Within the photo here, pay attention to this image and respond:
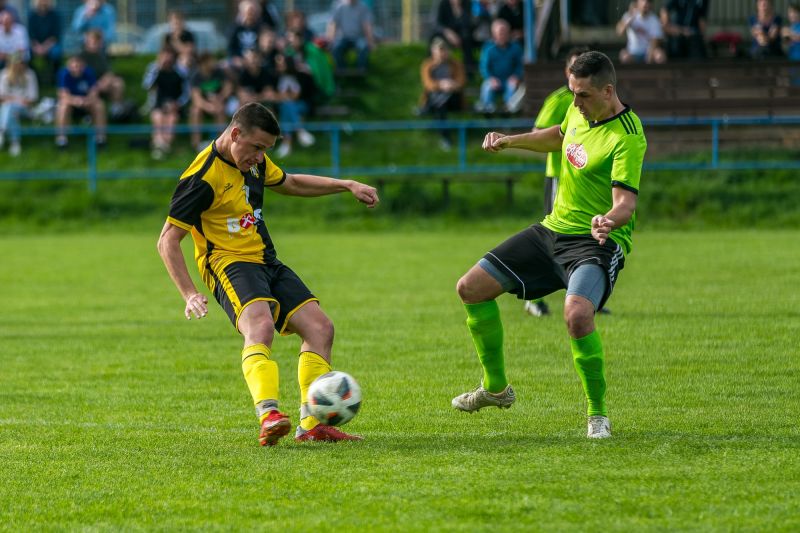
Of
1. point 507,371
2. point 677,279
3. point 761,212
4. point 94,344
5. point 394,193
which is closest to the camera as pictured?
point 507,371


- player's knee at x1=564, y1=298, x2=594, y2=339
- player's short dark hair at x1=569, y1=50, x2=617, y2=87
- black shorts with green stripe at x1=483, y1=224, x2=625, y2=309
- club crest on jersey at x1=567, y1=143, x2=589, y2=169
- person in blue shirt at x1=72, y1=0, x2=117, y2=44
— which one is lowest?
player's knee at x1=564, y1=298, x2=594, y2=339

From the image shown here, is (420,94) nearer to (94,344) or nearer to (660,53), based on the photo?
(660,53)

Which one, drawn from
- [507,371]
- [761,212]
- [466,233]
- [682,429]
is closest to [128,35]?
[466,233]

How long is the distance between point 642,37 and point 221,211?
692 inches

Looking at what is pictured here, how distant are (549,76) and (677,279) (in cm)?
912

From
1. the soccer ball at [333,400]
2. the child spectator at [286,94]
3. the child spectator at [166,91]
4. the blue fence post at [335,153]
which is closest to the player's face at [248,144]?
the soccer ball at [333,400]

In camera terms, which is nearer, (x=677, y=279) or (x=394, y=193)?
(x=677, y=279)

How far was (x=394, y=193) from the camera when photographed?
2373 centimetres

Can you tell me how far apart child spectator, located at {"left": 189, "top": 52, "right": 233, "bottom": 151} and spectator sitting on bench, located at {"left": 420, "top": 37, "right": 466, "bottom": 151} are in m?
3.81

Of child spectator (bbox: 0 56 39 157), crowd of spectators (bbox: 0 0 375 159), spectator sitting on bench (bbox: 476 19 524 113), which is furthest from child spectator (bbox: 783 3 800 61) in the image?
child spectator (bbox: 0 56 39 157)

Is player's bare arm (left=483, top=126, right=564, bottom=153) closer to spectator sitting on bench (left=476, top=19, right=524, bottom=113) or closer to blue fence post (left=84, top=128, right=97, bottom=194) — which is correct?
spectator sitting on bench (left=476, top=19, right=524, bottom=113)

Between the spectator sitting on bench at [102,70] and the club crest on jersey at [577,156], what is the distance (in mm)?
19728

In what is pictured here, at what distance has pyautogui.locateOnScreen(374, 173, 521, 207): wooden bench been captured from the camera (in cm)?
2295

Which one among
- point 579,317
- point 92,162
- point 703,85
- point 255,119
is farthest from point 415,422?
point 92,162
